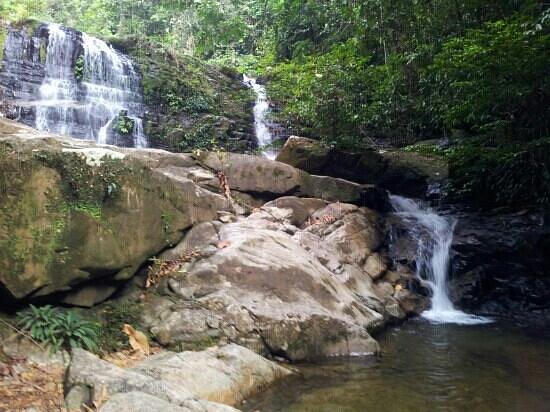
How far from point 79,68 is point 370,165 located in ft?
34.1

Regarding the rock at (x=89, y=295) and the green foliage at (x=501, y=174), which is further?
the green foliage at (x=501, y=174)

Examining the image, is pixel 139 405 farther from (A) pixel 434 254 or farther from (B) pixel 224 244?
(A) pixel 434 254

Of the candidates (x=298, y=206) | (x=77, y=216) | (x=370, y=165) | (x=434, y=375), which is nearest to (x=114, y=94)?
(x=370, y=165)

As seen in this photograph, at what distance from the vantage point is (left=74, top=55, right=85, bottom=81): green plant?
1605 cm

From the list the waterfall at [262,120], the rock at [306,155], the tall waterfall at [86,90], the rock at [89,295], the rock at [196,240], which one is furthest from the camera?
the waterfall at [262,120]

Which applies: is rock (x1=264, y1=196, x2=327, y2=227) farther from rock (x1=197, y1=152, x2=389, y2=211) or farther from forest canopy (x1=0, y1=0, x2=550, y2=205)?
forest canopy (x1=0, y1=0, x2=550, y2=205)

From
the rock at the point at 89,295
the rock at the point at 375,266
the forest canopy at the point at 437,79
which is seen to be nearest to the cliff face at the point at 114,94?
the forest canopy at the point at 437,79

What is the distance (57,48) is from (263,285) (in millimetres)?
13997

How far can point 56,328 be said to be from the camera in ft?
15.4

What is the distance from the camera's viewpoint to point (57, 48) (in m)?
16.5

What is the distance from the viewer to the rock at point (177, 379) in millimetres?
3633

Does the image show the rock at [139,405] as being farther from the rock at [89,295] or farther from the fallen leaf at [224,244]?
the fallen leaf at [224,244]

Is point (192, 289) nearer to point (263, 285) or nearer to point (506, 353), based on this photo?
point (263, 285)

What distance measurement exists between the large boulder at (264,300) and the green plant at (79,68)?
10517 mm
